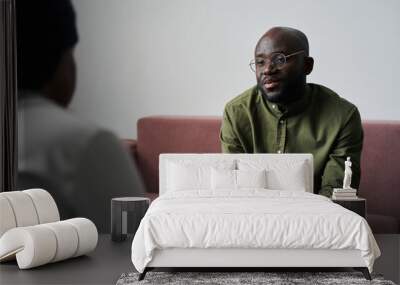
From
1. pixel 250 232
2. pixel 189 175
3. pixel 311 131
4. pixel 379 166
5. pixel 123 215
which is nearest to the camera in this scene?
pixel 250 232

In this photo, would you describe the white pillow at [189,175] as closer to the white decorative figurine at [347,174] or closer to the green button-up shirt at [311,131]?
the green button-up shirt at [311,131]

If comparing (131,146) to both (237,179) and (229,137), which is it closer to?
(229,137)

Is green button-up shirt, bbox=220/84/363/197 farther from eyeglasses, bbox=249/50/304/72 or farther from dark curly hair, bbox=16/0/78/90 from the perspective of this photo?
dark curly hair, bbox=16/0/78/90

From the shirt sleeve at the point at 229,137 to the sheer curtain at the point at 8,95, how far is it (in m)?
2.12

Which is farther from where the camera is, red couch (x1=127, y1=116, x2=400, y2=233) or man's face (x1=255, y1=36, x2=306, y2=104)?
red couch (x1=127, y1=116, x2=400, y2=233)

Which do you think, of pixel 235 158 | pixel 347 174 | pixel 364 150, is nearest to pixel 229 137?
pixel 235 158

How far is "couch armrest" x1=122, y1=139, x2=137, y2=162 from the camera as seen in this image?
7.30 m

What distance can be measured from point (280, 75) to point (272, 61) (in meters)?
0.17

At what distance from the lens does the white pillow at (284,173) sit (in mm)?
6387

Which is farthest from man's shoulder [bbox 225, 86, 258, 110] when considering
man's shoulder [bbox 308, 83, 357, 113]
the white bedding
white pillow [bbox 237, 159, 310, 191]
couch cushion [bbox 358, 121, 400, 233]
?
the white bedding

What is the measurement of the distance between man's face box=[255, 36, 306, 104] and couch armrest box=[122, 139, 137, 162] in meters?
1.39

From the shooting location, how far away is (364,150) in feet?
23.3

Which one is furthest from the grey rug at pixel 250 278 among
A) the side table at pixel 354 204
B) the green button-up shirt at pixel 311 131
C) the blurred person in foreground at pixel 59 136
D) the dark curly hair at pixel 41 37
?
the dark curly hair at pixel 41 37

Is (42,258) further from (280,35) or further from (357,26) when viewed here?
(357,26)
